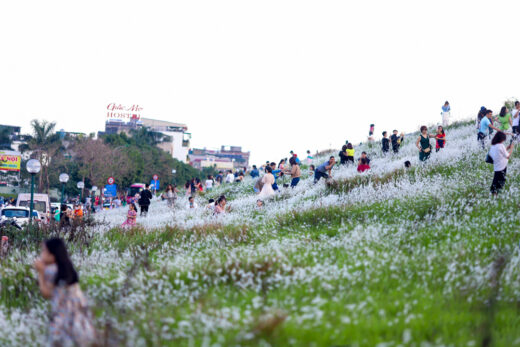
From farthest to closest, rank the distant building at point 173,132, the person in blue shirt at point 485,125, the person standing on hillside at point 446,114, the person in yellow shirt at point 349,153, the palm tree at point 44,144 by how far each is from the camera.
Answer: the distant building at point 173,132, the palm tree at point 44,144, the person standing on hillside at point 446,114, the person in yellow shirt at point 349,153, the person in blue shirt at point 485,125

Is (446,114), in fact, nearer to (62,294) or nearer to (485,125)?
(485,125)

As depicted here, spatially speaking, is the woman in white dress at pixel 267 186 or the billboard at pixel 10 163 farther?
the billboard at pixel 10 163

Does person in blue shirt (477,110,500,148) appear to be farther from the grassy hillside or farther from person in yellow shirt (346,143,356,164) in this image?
person in yellow shirt (346,143,356,164)

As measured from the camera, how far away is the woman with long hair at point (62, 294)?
511cm

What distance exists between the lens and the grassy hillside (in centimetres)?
505

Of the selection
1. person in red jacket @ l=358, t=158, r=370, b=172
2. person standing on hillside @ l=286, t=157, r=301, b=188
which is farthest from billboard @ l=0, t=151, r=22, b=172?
person in red jacket @ l=358, t=158, r=370, b=172

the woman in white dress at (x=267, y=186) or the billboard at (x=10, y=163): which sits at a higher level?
the billboard at (x=10, y=163)

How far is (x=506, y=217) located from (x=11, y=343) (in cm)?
829

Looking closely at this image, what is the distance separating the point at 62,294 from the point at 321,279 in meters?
3.16

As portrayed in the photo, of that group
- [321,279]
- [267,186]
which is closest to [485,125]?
[267,186]

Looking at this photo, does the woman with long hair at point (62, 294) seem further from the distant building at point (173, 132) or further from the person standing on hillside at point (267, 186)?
the distant building at point (173, 132)

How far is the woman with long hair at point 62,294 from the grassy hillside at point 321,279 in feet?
0.92

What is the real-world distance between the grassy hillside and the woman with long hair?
0.92 feet

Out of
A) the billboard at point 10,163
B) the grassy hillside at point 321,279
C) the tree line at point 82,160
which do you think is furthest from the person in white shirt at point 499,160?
the billboard at point 10,163
